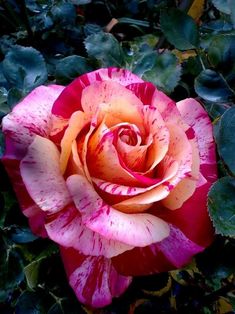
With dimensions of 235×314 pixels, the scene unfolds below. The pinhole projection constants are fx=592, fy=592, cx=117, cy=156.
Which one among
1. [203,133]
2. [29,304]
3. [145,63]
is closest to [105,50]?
[145,63]

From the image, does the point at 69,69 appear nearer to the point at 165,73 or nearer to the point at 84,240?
the point at 165,73

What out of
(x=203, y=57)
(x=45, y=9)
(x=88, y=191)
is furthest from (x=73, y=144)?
(x=45, y=9)

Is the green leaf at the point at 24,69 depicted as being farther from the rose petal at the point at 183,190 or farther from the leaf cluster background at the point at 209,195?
the rose petal at the point at 183,190

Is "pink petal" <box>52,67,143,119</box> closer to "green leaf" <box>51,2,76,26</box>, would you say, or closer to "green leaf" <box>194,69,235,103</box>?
"green leaf" <box>194,69,235,103</box>

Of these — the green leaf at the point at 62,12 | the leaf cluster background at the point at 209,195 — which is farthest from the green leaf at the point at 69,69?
the green leaf at the point at 62,12

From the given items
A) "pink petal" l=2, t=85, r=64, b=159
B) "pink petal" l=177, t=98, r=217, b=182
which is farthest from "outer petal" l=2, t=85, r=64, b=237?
"pink petal" l=177, t=98, r=217, b=182

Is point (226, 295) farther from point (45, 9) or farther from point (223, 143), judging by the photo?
point (45, 9)
